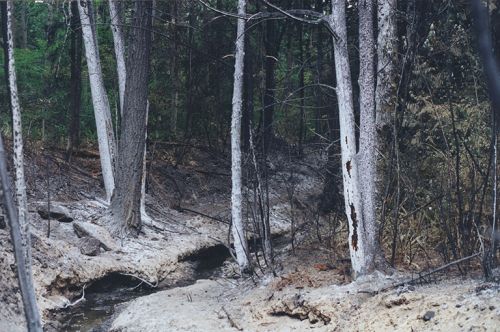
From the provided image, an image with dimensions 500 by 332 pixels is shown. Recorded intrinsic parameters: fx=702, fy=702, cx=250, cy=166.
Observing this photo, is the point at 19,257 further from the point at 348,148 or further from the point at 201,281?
the point at 201,281

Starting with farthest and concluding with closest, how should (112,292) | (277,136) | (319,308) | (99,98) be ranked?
(277,136) < (99,98) < (112,292) < (319,308)

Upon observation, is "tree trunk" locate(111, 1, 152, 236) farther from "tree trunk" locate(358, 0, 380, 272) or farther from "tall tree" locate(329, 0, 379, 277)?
"tree trunk" locate(358, 0, 380, 272)

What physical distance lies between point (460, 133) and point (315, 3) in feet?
23.8

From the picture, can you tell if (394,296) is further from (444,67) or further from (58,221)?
(58,221)

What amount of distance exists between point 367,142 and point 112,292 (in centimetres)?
562

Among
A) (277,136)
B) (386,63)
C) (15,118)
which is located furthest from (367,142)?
(277,136)

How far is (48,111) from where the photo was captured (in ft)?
64.5

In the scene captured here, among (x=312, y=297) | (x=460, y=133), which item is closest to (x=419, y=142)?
(x=460, y=133)

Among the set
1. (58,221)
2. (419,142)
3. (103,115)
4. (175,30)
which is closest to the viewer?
(419,142)

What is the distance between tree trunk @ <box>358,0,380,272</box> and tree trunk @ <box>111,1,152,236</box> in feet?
20.8

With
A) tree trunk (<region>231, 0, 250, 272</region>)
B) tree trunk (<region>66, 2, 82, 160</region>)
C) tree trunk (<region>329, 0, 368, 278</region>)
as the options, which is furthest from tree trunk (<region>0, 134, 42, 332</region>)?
tree trunk (<region>66, 2, 82, 160</region>)

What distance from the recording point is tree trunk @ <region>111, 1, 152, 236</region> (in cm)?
1425

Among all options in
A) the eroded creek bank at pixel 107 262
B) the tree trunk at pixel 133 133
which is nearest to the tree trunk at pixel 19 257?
the eroded creek bank at pixel 107 262

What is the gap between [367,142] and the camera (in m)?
8.91
